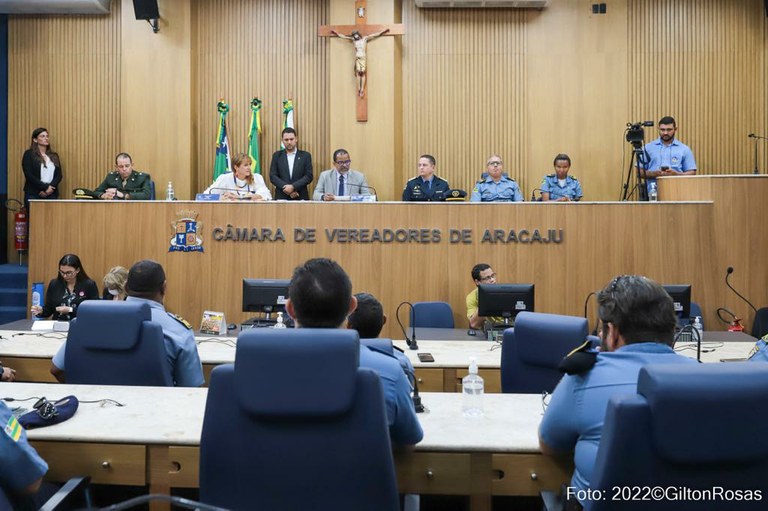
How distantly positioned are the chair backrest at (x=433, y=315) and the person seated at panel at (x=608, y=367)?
147 inches

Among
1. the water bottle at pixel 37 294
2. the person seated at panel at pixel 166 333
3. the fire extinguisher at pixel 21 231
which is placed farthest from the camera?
the fire extinguisher at pixel 21 231

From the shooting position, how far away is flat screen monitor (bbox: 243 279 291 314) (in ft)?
17.1

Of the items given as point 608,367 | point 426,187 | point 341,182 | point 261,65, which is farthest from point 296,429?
point 261,65

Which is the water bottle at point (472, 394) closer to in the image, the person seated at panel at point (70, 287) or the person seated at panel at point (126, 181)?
the person seated at panel at point (70, 287)

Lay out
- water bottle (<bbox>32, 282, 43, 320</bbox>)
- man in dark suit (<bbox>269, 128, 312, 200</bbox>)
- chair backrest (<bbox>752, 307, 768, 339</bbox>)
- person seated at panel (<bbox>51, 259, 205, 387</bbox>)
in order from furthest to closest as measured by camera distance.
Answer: man in dark suit (<bbox>269, 128, 312, 200</bbox>), water bottle (<bbox>32, 282, 43, 320</bbox>), chair backrest (<bbox>752, 307, 768, 339</bbox>), person seated at panel (<bbox>51, 259, 205, 387</bbox>)

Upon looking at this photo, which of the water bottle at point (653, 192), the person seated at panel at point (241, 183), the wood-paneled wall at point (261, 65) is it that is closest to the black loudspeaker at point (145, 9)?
the wood-paneled wall at point (261, 65)

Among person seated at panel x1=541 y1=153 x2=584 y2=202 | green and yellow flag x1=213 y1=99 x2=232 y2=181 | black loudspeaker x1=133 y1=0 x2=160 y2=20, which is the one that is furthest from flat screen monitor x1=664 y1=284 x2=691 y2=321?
black loudspeaker x1=133 y1=0 x2=160 y2=20

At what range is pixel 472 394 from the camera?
2783mm

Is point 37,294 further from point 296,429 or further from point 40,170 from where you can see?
point 296,429

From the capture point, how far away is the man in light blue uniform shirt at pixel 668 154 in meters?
8.52

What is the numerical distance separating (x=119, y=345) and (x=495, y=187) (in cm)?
527

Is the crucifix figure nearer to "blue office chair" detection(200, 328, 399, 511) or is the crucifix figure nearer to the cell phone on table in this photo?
the cell phone on table

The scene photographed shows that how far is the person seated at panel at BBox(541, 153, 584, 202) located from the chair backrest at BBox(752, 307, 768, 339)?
2.41m

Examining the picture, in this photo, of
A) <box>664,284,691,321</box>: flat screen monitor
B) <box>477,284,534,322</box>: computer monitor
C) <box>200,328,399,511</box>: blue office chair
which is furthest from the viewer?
<box>477,284,534,322</box>: computer monitor
